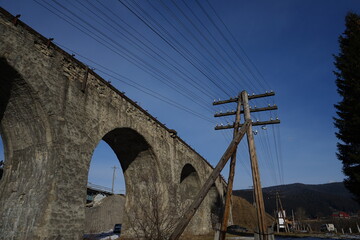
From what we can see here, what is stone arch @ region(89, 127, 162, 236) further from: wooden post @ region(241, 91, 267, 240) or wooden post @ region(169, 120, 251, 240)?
wooden post @ region(241, 91, 267, 240)

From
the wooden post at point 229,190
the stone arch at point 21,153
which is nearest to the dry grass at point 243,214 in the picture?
the wooden post at point 229,190

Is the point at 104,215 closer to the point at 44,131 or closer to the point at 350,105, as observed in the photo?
the point at 44,131

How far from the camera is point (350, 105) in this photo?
1301 cm

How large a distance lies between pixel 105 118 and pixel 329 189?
216574mm

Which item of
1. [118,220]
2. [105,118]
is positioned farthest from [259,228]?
[118,220]

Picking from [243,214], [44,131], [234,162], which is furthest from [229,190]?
[243,214]

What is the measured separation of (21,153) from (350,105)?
595 inches

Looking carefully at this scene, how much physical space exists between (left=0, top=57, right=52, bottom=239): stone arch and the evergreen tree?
43.1 feet

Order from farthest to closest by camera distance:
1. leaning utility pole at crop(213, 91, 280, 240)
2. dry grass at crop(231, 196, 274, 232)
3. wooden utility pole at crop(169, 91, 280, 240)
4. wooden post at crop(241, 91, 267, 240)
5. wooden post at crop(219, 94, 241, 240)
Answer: dry grass at crop(231, 196, 274, 232)
wooden post at crop(241, 91, 267, 240)
leaning utility pole at crop(213, 91, 280, 240)
wooden post at crop(219, 94, 241, 240)
wooden utility pole at crop(169, 91, 280, 240)

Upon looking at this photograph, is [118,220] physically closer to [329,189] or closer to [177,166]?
[177,166]

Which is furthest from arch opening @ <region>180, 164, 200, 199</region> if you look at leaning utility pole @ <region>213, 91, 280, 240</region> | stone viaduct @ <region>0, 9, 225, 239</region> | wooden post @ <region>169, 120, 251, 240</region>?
stone viaduct @ <region>0, 9, 225, 239</region>

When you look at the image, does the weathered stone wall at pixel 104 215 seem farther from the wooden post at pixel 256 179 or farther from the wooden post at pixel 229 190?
the wooden post at pixel 256 179

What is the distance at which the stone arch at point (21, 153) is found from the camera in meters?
7.12

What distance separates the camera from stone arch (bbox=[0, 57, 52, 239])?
7125 mm
